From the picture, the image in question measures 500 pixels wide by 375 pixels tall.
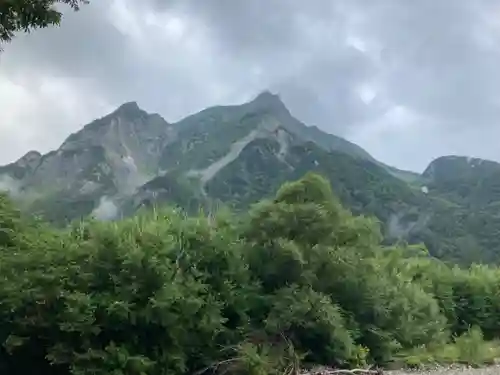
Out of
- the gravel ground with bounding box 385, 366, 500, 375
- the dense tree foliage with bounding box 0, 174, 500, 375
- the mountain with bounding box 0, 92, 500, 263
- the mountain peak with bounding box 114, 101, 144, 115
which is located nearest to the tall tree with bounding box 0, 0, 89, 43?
the dense tree foliage with bounding box 0, 174, 500, 375

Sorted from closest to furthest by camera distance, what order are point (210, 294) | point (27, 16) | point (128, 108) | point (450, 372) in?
point (27, 16), point (210, 294), point (450, 372), point (128, 108)

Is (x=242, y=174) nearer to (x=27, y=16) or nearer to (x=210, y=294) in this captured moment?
(x=210, y=294)

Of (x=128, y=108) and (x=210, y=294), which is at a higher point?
(x=128, y=108)

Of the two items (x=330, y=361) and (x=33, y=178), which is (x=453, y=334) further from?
(x=33, y=178)

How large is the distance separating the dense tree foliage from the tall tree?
4.25m

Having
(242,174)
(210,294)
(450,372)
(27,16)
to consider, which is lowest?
(450,372)

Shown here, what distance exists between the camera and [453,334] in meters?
18.3

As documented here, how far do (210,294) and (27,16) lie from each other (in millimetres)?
6133

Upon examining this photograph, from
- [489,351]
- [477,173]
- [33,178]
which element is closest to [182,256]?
[489,351]

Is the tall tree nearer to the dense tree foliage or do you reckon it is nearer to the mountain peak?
the dense tree foliage

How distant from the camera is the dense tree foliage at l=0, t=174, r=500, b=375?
8.98 metres

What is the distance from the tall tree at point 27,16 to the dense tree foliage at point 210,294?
4.25 m

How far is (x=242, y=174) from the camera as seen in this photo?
2179 inches

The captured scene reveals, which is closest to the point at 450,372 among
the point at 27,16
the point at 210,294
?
the point at 210,294
